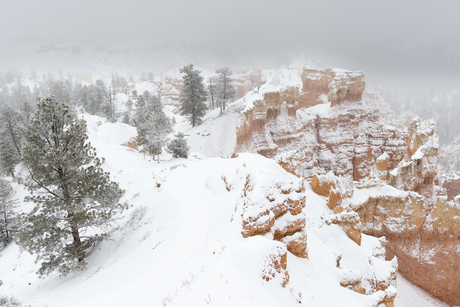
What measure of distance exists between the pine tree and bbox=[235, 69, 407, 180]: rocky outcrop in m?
22.3

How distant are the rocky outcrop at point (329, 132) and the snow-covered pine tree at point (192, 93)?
593 inches

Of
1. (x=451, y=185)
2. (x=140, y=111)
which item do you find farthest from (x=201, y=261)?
(x=140, y=111)

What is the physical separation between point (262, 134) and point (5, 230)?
1208 inches

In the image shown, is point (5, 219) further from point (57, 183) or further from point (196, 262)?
point (196, 262)

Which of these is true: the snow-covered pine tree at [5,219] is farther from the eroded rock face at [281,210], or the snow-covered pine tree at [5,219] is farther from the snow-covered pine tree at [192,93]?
the snow-covered pine tree at [192,93]

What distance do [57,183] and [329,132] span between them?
35896 mm

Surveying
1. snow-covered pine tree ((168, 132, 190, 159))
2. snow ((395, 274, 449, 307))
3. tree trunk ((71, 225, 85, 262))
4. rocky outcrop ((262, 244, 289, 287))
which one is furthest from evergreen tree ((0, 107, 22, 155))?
snow ((395, 274, 449, 307))

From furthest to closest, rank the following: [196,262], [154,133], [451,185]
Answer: [451,185] < [154,133] < [196,262]

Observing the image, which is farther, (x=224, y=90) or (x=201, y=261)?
(x=224, y=90)

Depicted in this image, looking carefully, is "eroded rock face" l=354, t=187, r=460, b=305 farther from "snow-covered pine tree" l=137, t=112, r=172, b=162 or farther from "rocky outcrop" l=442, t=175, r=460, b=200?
"snow-covered pine tree" l=137, t=112, r=172, b=162

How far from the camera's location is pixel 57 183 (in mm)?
11203

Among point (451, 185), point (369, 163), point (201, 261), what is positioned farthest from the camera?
point (369, 163)

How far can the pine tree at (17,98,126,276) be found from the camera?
10648 millimetres

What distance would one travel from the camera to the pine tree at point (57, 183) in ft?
34.9
